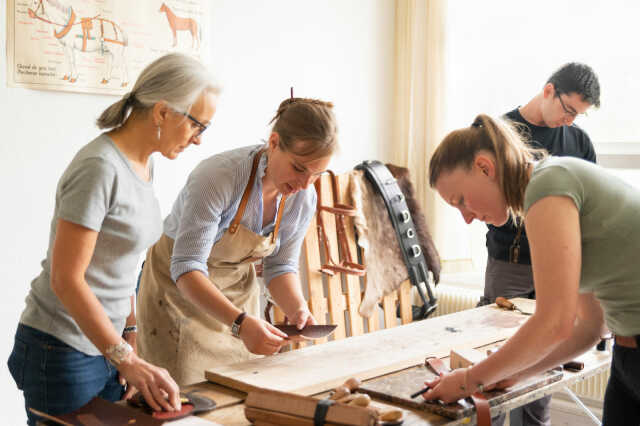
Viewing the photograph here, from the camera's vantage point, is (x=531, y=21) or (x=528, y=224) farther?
(x=531, y=21)

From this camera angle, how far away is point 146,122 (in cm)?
149

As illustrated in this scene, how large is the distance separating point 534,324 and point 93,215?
937mm

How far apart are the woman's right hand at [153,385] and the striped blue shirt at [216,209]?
0.41m

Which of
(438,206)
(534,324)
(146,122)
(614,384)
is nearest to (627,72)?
(438,206)

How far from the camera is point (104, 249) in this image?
143cm

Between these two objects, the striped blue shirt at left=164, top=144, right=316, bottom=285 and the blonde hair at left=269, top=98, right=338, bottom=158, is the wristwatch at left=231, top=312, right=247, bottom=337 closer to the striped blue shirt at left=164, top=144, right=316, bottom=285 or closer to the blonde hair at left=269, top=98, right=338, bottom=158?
the striped blue shirt at left=164, top=144, right=316, bottom=285

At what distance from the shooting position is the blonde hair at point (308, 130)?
1.67 metres

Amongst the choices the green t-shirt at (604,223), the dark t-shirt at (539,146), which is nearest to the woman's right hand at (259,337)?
the green t-shirt at (604,223)

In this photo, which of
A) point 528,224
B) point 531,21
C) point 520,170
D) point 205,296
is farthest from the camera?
point 531,21

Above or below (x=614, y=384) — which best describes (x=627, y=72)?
above

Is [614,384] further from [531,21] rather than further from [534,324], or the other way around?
[531,21]

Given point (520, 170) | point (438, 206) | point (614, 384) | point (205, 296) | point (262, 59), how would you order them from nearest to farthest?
point (520, 170) → point (614, 384) → point (205, 296) → point (262, 59) → point (438, 206)

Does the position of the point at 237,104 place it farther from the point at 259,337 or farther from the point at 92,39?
the point at 259,337

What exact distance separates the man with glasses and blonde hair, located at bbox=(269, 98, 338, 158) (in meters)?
1.26
